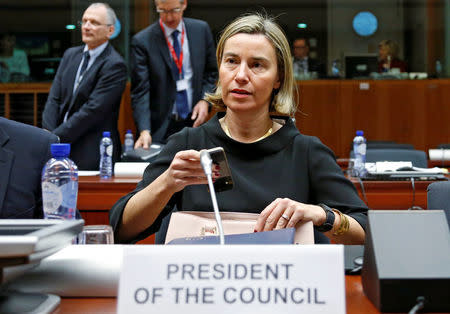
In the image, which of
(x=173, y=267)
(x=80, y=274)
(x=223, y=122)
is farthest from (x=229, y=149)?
(x=173, y=267)

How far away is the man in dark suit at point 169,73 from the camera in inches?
182

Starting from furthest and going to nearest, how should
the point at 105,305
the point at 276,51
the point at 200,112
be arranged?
1. the point at 200,112
2. the point at 276,51
3. the point at 105,305

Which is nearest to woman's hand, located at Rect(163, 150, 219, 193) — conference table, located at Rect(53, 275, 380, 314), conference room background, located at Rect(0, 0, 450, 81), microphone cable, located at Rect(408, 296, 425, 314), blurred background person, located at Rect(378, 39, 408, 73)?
conference table, located at Rect(53, 275, 380, 314)

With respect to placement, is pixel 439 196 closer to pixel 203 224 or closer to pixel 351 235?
pixel 351 235

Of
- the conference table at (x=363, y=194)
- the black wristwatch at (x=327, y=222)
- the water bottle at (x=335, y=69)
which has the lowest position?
the conference table at (x=363, y=194)

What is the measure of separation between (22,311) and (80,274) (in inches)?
6.5

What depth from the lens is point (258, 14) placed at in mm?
1941

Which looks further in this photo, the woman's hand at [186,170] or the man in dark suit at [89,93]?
the man in dark suit at [89,93]

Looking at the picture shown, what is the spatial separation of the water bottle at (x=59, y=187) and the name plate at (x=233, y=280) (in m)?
0.94

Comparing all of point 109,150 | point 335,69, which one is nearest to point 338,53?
point 335,69

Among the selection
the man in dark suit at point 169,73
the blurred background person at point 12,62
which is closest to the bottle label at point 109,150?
the man in dark suit at point 169,73

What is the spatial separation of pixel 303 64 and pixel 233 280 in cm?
719

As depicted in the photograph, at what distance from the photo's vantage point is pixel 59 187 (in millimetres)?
1931

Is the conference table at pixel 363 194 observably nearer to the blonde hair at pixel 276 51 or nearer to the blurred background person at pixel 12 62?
the blonde hair at pixel 276 51
